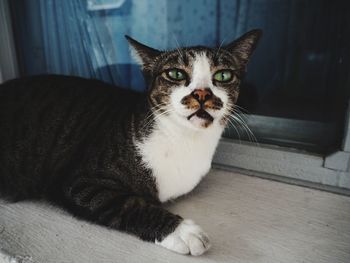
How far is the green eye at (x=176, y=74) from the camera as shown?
894 millimetres

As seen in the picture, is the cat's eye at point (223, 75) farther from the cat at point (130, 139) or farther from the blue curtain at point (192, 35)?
the blue curtain at point (192, 35)

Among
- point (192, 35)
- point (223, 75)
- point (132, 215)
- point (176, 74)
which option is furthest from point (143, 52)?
point (132, 215)

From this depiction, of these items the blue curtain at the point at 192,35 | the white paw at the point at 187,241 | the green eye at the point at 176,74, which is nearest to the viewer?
the white paw at the point at 187,241

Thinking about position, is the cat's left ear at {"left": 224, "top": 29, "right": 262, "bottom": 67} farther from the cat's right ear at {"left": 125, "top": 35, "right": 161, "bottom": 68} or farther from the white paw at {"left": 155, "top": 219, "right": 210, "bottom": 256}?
the white paw at {"left": 155, "top": 219, "right": 210, "bottom": 256}

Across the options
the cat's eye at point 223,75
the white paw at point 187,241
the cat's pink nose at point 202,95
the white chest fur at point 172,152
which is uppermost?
the cat's eye at point 223,75

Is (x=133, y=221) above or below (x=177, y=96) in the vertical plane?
below

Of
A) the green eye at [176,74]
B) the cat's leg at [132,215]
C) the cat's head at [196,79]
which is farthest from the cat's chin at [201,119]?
the cat's leg at [132,215]

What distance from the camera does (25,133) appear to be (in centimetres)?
104

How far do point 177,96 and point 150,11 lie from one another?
635 millimetres

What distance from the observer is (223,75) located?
914mm

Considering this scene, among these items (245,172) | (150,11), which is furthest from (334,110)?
(150,11)

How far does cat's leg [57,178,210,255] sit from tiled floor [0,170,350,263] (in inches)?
1.0

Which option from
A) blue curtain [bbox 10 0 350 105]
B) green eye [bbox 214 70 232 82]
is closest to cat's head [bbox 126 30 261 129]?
green eye [bbox 214 70 232 82]

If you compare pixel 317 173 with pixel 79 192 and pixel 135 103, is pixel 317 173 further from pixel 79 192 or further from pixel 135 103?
pixel 79 192
